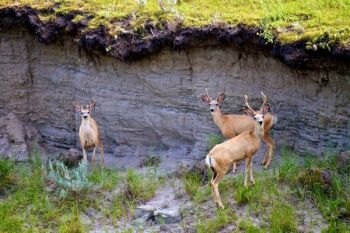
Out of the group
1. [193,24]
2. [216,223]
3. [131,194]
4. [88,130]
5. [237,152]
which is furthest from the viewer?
[88,130]

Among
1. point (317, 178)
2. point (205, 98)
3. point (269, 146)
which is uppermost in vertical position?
point (205, 98)

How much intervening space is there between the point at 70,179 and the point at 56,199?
393 mm

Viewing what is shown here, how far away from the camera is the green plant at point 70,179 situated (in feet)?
37.9

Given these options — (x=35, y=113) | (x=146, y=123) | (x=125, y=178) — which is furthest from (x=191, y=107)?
(x=35, y=113)

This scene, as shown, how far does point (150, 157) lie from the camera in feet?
43.1

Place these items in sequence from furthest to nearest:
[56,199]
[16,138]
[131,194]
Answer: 1. [16,138]
2. [56,199]
3. [131,194]

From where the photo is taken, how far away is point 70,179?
38.9 ft

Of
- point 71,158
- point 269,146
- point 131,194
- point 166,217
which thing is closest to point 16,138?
point 71,158

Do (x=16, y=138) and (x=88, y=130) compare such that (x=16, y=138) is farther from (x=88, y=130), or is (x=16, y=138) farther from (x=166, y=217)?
(x=166, y=217)

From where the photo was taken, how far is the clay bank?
11633mm

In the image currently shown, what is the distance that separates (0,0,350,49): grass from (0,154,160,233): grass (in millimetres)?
2819

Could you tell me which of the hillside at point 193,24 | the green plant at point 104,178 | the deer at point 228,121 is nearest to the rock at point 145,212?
the green plant at point 104,178

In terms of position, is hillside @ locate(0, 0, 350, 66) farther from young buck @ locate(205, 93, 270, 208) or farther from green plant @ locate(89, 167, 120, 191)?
green plant @ locate(89, 167, 120, 191)

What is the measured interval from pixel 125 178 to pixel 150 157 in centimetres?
121
